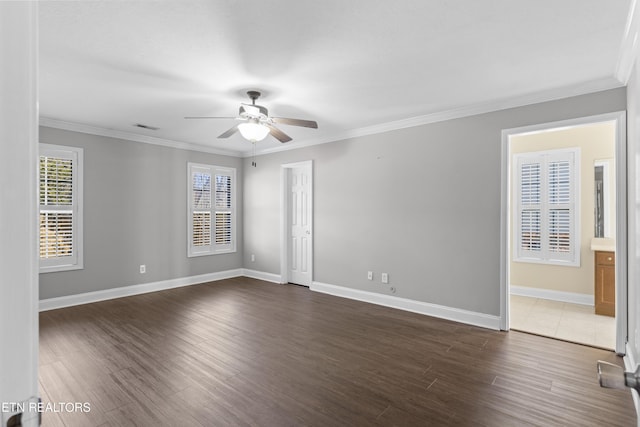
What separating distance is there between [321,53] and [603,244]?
187 inches

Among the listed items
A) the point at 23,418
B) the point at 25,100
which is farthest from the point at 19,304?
the point at 25,100

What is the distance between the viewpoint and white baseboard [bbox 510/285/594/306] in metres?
4.94

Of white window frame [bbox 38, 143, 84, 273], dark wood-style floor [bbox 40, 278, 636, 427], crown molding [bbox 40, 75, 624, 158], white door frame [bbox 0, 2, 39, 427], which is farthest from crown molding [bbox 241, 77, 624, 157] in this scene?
white door frame [bbox 0, 2, 39, 427]

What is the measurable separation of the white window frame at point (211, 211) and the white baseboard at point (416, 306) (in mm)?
2205

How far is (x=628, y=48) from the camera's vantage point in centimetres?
255

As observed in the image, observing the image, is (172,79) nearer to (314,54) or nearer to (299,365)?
(314,54)

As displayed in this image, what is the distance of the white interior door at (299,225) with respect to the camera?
19.8 ft

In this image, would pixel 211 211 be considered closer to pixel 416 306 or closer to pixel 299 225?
pixel 299 225

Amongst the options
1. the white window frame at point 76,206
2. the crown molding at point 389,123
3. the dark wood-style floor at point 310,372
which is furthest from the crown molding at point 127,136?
the dark wood-style floor at point 310,372

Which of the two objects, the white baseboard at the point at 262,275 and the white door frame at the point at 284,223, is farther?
the white baseboard at the point at 262,275

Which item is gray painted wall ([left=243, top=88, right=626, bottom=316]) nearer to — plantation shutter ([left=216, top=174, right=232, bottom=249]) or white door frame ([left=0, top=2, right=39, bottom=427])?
plantation shutter ([left=216, top=174, right=232, bottom=249])

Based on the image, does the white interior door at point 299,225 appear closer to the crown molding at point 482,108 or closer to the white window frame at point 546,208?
the crown molding at point 482,108

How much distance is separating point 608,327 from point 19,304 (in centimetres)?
541

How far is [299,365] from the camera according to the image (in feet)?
9.80
